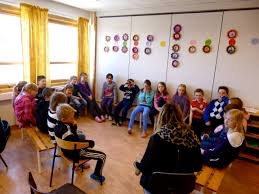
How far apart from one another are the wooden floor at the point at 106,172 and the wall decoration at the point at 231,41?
5.95 feet

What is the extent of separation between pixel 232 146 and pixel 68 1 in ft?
12.4

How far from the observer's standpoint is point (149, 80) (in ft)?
14.6

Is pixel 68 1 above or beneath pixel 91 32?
above

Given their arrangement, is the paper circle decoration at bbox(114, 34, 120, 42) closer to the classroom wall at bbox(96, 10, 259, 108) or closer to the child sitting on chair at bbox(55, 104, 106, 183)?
the classroom wall at bbox(96, 10, 259, 108)

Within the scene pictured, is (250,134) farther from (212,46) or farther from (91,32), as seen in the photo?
(91,32)

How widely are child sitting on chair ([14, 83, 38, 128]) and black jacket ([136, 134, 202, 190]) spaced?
203 cm

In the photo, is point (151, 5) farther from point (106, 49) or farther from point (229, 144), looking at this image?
point (229, 144)

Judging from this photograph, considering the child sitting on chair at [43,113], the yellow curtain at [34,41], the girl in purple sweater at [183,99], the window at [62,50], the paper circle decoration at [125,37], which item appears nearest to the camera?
the child sitting on chair at [43,113]

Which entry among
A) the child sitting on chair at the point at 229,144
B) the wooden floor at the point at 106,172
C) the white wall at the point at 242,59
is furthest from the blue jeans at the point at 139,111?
the child sitting on chair at the point at 229,144

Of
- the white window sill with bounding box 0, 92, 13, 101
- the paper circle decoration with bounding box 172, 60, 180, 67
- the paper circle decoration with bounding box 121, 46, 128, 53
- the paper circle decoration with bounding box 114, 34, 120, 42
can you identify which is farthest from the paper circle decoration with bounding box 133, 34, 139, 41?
the white window sill with bounding box 0, 92, 13, 101

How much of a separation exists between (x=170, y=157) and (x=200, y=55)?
2.91 m

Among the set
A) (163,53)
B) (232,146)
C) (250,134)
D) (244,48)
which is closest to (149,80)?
(163,53)

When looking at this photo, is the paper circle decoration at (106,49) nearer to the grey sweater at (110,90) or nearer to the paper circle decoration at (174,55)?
the grey sweater at (110,90)

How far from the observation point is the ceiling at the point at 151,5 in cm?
353
